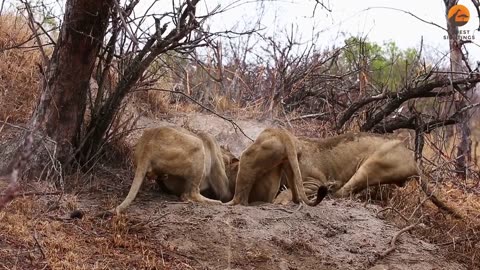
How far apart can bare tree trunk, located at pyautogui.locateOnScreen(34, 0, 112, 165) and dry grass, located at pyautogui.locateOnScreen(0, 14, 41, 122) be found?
166 cm

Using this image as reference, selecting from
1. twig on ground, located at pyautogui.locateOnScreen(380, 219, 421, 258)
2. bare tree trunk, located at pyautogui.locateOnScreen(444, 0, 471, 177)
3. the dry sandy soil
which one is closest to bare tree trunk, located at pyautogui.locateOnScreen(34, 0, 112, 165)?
the dry sandy soil

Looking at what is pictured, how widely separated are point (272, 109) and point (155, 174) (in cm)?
475

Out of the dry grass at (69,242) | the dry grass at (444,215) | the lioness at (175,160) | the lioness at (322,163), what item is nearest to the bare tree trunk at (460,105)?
the dry grass at (444,215)

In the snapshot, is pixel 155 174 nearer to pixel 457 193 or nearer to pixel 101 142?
pixel 101 142

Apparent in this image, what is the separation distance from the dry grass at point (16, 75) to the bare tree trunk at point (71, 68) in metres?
1.66

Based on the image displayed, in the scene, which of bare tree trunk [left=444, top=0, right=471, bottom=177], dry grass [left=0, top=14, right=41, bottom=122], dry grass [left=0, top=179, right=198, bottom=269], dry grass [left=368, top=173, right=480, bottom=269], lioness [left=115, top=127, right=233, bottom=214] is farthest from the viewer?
bare tree trunk [left=444, top=0, right=471, bottom=177]

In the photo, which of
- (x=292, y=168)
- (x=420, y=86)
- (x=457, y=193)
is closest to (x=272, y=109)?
(x=420, y=86)

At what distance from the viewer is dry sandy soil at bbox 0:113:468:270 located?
18.2ft

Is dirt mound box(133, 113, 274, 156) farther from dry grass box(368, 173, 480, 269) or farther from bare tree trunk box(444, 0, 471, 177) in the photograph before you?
bare tree trunk box(444, 0, 471, 177)

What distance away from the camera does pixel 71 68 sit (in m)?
7.17

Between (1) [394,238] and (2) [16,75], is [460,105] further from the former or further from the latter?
(2) [16,75]

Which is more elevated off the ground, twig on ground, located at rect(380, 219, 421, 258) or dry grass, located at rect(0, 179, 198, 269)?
dry grass, located at rect(0, 179, 198, 269)

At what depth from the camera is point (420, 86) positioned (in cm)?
988

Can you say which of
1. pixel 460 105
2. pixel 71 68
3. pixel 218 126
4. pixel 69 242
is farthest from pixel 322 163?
pixel 69 242
